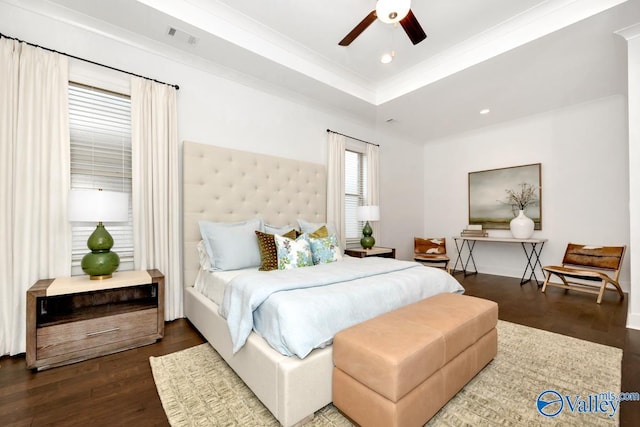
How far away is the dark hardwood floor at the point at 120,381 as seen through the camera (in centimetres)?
147

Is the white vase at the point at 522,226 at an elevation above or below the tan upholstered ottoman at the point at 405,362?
above

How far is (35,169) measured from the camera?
2221mm

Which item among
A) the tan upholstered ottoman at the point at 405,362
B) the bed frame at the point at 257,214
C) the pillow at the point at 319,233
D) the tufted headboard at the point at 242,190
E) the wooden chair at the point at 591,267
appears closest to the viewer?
the tan upholstered ottoman at the point at 405,362

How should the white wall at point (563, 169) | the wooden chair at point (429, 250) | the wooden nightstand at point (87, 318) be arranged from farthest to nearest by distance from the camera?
1. the wooden chair at point (429, 250)
2. the white wall at point (563, 169)
3. the wooden nightstand at point (87, 318)

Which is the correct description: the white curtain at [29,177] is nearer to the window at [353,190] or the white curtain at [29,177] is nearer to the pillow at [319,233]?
the pillow at [319,233]

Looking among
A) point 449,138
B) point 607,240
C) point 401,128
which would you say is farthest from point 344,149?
point 607,240

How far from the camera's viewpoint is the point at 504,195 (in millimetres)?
5059

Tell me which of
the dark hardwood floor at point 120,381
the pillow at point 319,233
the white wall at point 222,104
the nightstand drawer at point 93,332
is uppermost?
the white wall at point 222,104

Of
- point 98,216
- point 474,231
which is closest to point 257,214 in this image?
point 98,216

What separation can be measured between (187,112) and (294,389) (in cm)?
290

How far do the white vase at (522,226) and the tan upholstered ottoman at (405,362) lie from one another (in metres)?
3.60

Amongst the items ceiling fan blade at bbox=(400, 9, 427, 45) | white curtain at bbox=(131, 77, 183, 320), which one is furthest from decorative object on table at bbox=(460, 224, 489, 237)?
white curtain at bbox=(131, 77, 183, 320)

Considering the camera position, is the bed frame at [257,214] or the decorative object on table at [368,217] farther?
the decorative object on table at [368,217]

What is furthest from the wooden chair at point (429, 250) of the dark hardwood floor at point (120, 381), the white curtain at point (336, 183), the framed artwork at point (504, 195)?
the dark hardwood floor at point (120, 381)
